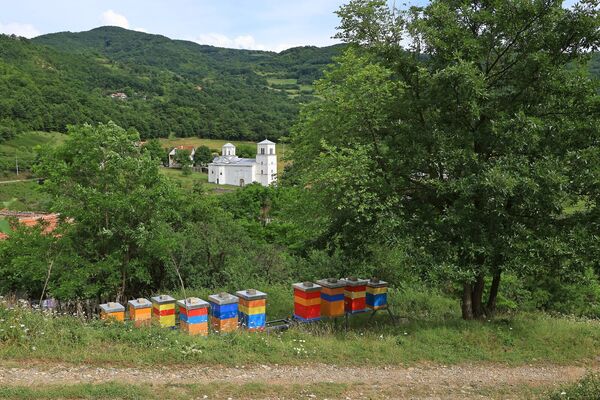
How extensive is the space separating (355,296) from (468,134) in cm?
487

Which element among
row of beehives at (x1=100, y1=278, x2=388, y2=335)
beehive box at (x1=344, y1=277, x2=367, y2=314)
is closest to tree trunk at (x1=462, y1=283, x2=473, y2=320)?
row of beehives at (x1=100, y1=278, x2=388, y2=335)

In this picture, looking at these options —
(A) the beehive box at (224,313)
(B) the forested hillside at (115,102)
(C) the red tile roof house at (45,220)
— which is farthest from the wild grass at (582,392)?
(B) the forested hillside at (115,102)

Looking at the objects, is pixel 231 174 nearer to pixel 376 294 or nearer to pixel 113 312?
pixel 376 294

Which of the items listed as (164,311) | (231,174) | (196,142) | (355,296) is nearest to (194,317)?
(164,311)

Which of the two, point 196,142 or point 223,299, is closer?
point 223,299

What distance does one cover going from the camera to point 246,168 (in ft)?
349

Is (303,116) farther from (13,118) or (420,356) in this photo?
(13,118)

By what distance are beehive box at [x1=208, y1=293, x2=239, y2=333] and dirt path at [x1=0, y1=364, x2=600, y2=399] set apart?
2449mm

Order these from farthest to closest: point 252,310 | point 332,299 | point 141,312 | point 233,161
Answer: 1. point 233,161
2. point 332,299
3. point 252,310
4. point 141,312

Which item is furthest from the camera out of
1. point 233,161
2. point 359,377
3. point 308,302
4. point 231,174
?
point 233,161

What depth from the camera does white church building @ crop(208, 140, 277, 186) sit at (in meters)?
104

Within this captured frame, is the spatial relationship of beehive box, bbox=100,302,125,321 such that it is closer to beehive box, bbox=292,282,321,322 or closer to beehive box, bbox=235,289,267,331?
beehive box, bbox=235,289,267,331

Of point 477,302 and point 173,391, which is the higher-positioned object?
point 173,391

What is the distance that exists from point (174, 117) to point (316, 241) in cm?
14179
